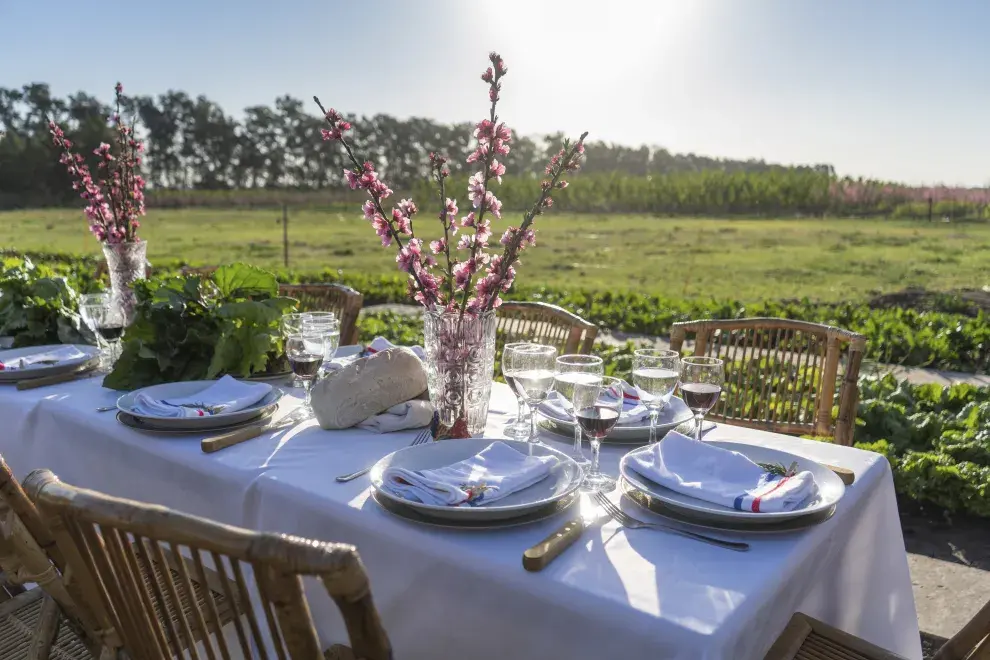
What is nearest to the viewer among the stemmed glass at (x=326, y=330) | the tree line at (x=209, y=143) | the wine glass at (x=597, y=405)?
the wine glass at (x=597, y=405)

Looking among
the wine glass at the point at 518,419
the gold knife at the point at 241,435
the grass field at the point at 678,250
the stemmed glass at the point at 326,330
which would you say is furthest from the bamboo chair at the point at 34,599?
the grass field at the point at 678,250

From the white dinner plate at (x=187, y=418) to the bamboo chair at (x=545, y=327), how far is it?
865mm

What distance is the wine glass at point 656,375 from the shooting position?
1.30 m

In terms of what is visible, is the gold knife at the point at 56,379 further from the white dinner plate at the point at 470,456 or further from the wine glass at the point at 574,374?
the wine glass at the point at 574,374

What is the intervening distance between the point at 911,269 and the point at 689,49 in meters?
5.40

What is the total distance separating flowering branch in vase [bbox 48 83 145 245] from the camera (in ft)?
7.77

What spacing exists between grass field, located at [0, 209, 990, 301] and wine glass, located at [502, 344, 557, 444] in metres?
4.10

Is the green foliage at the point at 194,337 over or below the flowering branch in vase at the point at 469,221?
below

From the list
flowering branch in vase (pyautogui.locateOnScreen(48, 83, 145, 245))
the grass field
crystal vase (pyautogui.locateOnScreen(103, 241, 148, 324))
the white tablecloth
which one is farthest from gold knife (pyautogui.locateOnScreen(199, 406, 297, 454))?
the grass field

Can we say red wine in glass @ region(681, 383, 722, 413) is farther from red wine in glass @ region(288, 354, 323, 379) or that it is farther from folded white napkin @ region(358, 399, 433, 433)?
→ red wine in glass @ region(288, 354, 323, 379)

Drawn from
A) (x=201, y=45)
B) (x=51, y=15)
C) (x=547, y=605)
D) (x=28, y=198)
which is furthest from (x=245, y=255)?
(x=547, y=605)

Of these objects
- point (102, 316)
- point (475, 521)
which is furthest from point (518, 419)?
point (102, 316)

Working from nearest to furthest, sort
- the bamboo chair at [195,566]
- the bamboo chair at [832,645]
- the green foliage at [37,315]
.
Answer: the bamboo chair at [195,566] → the bamboo chair at [832,645] → the green foliage at [37,315]

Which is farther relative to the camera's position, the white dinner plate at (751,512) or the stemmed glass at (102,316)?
the stemmed glass at (102,316)
